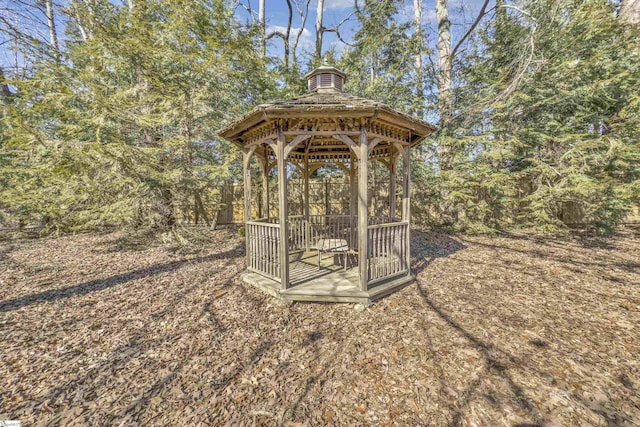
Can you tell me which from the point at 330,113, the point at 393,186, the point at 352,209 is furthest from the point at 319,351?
the point at 352,209

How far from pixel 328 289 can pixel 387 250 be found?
141 cm

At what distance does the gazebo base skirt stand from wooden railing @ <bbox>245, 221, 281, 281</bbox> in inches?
7.6

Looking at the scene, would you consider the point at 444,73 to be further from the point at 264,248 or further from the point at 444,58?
the point at 264,248

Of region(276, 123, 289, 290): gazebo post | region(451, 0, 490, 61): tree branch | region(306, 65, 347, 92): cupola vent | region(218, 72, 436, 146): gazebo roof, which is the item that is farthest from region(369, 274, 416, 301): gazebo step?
region(451, 0, 490, 61): tree branch

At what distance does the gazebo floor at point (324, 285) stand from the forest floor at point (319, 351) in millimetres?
185

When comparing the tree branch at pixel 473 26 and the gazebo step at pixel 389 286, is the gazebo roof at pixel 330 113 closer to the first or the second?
the gazebo step at pixel 389 286

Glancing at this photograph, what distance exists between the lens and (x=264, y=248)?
511 cm

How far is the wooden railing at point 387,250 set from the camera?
15.5ft

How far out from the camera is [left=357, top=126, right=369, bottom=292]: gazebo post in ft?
14.0

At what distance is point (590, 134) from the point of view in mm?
8555

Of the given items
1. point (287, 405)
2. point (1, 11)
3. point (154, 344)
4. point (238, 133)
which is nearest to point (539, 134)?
point (238, 133)

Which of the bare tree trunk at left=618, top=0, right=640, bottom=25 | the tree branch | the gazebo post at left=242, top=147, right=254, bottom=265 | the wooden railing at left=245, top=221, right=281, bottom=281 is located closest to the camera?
the wooden railing at left=245, top=221, right=281, bottom=281

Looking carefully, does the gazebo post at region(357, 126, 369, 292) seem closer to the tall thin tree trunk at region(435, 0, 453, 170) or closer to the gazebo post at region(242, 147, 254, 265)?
the gazebo post at region(242, 147, 254, 265)

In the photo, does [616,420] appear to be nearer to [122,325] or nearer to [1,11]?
[122,325]
